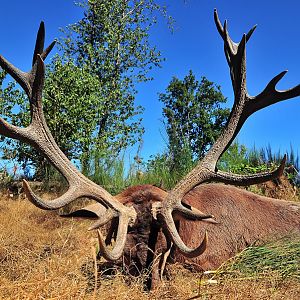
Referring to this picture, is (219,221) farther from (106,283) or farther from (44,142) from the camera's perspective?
(44,142)

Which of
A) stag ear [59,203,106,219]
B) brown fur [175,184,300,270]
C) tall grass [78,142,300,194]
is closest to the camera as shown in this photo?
stag ear [59,203,106,219]

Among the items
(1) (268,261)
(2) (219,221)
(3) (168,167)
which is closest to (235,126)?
(2) (219,221)

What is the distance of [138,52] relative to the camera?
2361 cm

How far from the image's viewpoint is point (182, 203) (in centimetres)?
411

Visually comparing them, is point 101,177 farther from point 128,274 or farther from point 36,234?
point 128,274

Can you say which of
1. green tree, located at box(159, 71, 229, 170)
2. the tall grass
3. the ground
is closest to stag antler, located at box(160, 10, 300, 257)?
the ground

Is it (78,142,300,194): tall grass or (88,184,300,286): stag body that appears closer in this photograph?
(88,184,300,286): stag body

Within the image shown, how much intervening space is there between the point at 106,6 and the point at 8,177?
12230 millimetres

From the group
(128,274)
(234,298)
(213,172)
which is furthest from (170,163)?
(234,298)

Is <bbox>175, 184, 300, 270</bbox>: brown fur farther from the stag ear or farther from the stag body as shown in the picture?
the stag ear

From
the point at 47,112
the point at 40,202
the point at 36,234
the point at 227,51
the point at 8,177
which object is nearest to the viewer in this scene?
the point at 40,202

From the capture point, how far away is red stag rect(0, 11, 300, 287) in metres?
3.77

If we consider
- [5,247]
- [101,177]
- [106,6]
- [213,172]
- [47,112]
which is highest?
[106,6]

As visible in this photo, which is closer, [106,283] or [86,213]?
[106,283]
